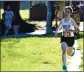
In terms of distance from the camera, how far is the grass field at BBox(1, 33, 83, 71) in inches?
418

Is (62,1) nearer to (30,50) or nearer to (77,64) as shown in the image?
(30,50)

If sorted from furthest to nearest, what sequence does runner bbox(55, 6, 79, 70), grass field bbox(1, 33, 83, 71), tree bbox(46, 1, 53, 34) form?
1. tree bbox(46, 1, 53, 34)
2. grass field bbox(1, 33, 83, 71)
3. runner bbox(55, 6, 79, 70)

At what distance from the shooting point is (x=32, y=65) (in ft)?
35.9

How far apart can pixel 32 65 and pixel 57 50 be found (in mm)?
3470

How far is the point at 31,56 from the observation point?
12773mm

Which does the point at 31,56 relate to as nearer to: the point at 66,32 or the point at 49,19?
the point at 66,32

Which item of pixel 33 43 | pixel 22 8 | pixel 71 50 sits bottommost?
pixel 22 8

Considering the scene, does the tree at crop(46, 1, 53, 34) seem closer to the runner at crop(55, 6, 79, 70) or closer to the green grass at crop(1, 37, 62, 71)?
the green grass at crop(1, 37, 62, 71)

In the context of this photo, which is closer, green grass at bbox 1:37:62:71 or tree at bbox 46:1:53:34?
green grass at bbox 1:37:62:71

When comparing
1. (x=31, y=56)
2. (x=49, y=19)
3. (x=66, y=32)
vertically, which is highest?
(x=66, y=32)

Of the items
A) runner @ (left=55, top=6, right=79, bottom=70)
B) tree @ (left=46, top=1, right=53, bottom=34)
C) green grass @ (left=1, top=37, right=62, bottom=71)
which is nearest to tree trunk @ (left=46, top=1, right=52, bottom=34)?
tree @ (left=46, top=1, right=53, bottom=34)

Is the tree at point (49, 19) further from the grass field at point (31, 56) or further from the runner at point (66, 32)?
the runner at point (66, 32)

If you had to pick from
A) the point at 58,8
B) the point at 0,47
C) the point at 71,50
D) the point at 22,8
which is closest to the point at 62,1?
the point at 58,8

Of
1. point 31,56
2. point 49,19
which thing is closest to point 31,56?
point 31,56
